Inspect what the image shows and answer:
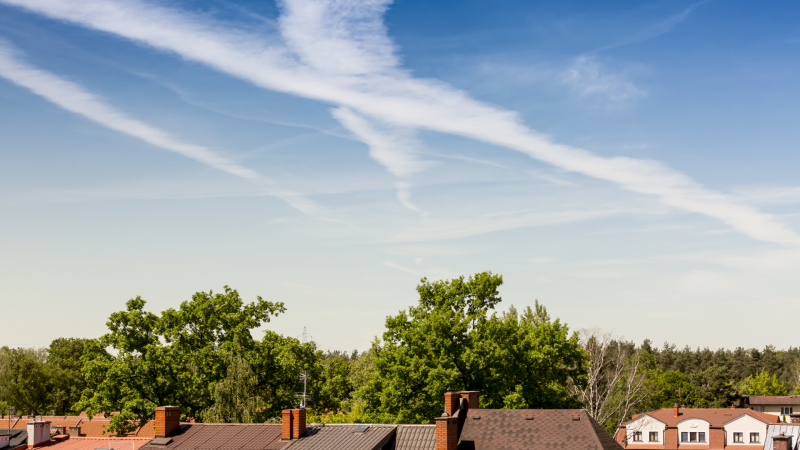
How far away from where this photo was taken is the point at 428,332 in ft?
163

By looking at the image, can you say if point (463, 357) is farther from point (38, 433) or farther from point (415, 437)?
→ point (38, 433)

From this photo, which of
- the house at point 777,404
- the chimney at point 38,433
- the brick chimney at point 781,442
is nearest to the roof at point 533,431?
the brick chimney at point 781,442

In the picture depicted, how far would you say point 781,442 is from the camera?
35.9 meters

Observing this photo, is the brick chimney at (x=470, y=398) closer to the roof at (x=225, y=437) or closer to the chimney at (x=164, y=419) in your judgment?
the roof at (x=225, y=437)

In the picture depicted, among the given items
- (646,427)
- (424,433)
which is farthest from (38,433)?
(646,427)

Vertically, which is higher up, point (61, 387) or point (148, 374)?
point (148, 374)

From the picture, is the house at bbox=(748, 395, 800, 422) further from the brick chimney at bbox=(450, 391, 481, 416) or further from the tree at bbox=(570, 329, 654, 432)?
the brick chimney at bbox=(450, 391, 481, 416)

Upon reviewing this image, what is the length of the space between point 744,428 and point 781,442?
48.3 m

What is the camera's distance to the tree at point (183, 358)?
166 ft

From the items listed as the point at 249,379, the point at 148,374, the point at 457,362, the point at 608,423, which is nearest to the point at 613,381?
the point at 608,423

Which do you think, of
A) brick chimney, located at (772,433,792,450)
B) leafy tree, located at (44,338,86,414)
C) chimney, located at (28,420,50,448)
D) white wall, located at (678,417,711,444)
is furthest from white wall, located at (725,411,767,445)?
leafy tree, located at (44,338,86,414)

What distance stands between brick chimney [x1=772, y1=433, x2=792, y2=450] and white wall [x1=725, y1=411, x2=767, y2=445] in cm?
4692

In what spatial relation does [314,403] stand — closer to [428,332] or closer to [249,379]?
[249,379]

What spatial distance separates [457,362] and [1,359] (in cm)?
9358
